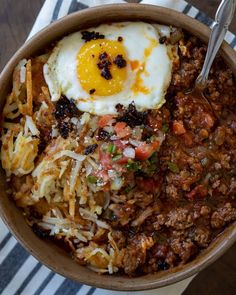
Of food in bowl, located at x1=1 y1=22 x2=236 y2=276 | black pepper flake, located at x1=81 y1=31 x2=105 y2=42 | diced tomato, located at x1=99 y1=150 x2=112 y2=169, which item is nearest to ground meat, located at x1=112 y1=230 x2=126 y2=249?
food in bowl, located at x1=1 y1=22 x2=236 y2=276

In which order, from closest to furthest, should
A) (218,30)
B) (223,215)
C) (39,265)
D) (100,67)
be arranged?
(218,30)
(100,67)
(223,215)
(39,265)

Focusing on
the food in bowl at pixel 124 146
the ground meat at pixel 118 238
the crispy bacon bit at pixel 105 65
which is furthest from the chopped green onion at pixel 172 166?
the crispy bacon bit at pixel 105 65

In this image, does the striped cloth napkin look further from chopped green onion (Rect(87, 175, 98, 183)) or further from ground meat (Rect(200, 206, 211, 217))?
chopped green onion (Rect(87, 175, 98, 183))

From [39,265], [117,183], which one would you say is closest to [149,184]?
[117,183]

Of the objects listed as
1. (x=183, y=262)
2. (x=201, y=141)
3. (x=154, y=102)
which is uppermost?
(x=154, y=102)

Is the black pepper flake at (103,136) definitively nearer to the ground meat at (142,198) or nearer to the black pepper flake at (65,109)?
the black pepper flake at (65,109)

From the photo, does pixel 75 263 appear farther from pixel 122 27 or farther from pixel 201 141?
pixel 122 27

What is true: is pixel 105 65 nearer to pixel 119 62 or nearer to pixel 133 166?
pixel 119 62

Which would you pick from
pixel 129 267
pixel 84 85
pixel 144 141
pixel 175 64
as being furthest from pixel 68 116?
pixel 129 267
